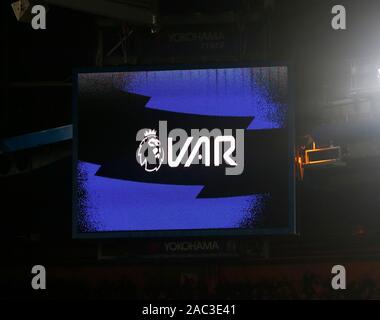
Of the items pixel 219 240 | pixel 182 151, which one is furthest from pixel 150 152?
pixel 219 240

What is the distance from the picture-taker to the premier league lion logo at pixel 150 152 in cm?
1230

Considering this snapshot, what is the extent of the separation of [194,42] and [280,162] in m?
1.85

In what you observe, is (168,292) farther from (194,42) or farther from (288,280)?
(194,42)

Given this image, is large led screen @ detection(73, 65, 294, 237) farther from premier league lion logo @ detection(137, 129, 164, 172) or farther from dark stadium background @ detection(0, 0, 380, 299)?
dark stadium background @ detection(0, 0, 380, 299)

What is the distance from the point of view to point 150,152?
1237 centimetres

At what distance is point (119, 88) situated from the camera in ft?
40.8

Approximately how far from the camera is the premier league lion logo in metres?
12.3

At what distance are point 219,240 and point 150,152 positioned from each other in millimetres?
1373

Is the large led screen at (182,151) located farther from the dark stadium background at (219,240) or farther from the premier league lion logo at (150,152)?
the dark stadium background at (219,240)

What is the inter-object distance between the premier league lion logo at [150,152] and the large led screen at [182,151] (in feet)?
0.04

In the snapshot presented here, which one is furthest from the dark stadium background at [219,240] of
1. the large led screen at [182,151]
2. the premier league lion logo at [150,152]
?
the premier league lion logo at [150,152]

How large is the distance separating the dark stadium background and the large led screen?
0.94ft

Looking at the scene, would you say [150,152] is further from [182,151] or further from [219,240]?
[219,240]
